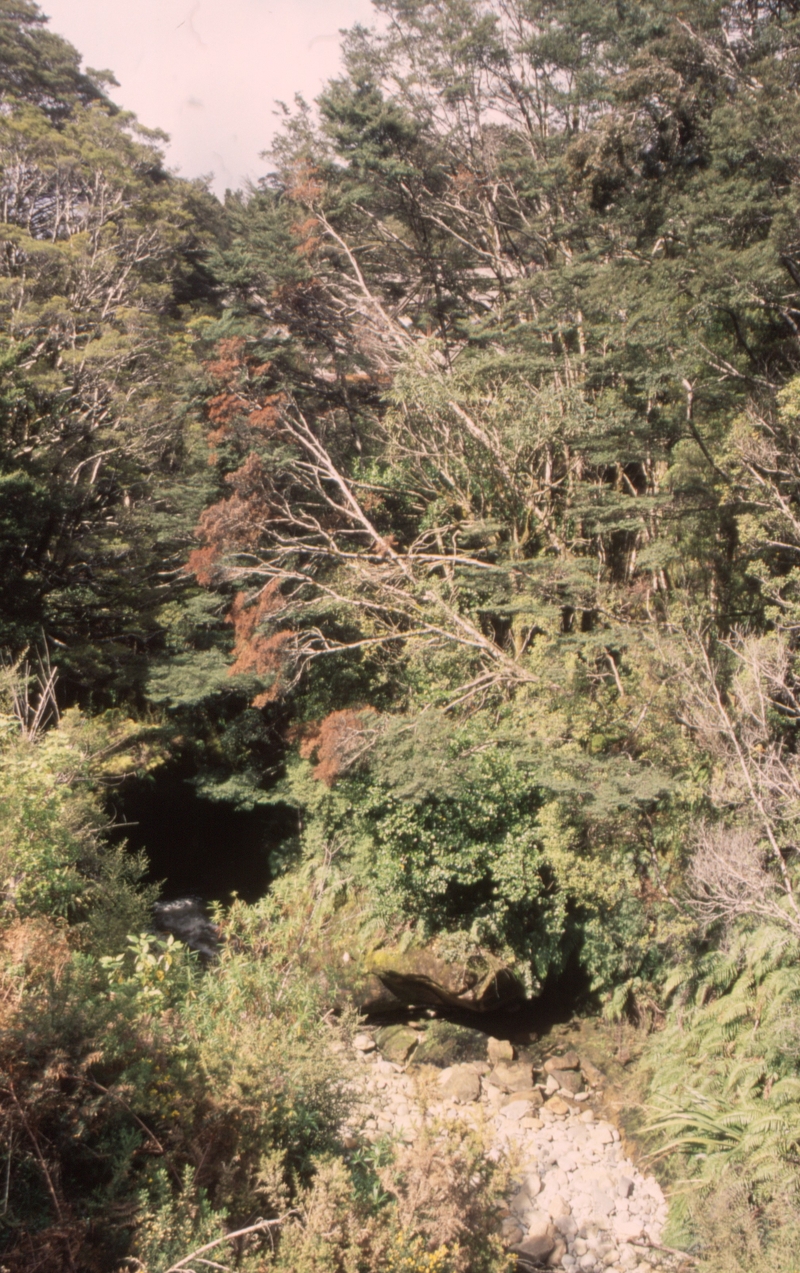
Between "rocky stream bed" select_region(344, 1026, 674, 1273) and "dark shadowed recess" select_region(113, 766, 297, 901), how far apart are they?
4512mm

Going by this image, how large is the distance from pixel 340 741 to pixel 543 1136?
20.0 feet

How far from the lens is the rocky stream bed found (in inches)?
304

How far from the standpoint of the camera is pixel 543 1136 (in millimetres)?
9414

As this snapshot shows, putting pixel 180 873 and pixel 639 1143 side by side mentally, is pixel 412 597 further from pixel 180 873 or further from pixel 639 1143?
pixel 639 1143

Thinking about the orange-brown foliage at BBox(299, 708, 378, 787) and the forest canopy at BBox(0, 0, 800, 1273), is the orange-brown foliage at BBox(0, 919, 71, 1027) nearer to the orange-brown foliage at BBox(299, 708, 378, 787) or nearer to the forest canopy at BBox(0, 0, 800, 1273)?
the forest canopy at BBox(0, 0, 800, 1273)

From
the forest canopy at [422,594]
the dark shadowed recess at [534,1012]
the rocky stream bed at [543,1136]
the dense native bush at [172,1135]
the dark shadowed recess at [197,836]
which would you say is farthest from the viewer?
the dark shadowed recess at [197,836]

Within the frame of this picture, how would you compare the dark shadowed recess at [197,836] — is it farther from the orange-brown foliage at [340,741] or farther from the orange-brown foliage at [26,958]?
the orange-brown foliage at [26,958]

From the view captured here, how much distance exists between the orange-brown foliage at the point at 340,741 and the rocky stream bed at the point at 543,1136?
408 cm

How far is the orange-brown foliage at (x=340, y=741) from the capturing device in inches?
461

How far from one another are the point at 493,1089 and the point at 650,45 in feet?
47.8

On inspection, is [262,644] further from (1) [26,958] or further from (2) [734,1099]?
(2) [734,1099]

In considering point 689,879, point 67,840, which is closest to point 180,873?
point 67,840

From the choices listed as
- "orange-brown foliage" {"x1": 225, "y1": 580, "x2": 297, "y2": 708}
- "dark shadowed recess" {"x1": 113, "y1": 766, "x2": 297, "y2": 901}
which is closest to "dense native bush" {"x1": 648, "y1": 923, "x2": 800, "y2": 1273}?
"orange-brown foliage" {"x1": 225, "y1": 580, "x2": 297, "y2": 708}

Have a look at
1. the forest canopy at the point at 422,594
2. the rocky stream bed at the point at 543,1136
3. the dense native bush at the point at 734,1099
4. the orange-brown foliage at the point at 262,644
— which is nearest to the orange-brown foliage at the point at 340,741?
Answer: the forest canopy at the point at 422,594
